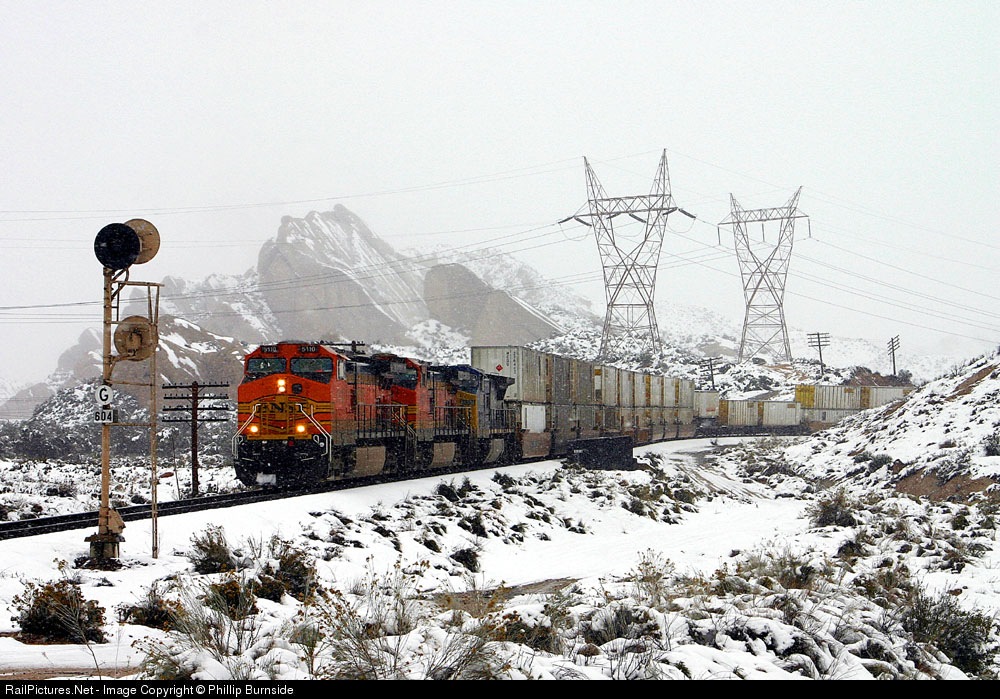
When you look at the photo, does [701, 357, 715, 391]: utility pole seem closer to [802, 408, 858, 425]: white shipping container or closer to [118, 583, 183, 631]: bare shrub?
[802, 408, 858, 425]: white shipping container

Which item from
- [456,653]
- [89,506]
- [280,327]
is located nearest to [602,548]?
[89,506]

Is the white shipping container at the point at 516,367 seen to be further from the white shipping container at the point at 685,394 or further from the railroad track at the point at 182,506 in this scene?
the white shipping container at the point at 685,394

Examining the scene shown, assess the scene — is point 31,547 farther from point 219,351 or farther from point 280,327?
point 280,327

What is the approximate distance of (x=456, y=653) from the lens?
7668 mm

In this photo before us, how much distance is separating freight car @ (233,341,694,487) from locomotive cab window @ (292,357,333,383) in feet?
0.08

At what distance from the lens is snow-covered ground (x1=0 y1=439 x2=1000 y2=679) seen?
26.7 feet

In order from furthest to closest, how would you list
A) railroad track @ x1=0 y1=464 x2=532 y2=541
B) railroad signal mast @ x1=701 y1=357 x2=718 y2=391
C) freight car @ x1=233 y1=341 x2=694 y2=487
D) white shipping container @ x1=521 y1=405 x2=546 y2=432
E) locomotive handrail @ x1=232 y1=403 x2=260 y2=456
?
railroad signal mast @ x1=701 y1=357 x2=718 y2=391 → white shipping container @ x1=521 y1=405 x2=546 y2=432 → locomotive handrail @ x1=232 y1=403 x2=260 y2=456 → freight car @ x1=233 y1=341 x2=694 y2=487 → railroad track @ x1=0 y1=464 x2=532 y2=541

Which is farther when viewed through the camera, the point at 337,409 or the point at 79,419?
the point at 79,419

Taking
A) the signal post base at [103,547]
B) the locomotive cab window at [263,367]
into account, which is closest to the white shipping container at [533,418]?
the locomotive cab window at [263,367]

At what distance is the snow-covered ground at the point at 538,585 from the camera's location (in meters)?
8.14

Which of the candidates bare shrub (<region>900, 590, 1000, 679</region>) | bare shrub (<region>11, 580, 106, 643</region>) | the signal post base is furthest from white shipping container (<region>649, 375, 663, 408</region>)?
bare shrub (<region>11, 580, 106, 643</region>)

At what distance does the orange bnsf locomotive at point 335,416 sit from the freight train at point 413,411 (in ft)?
0.10

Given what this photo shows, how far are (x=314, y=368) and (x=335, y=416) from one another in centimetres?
128
